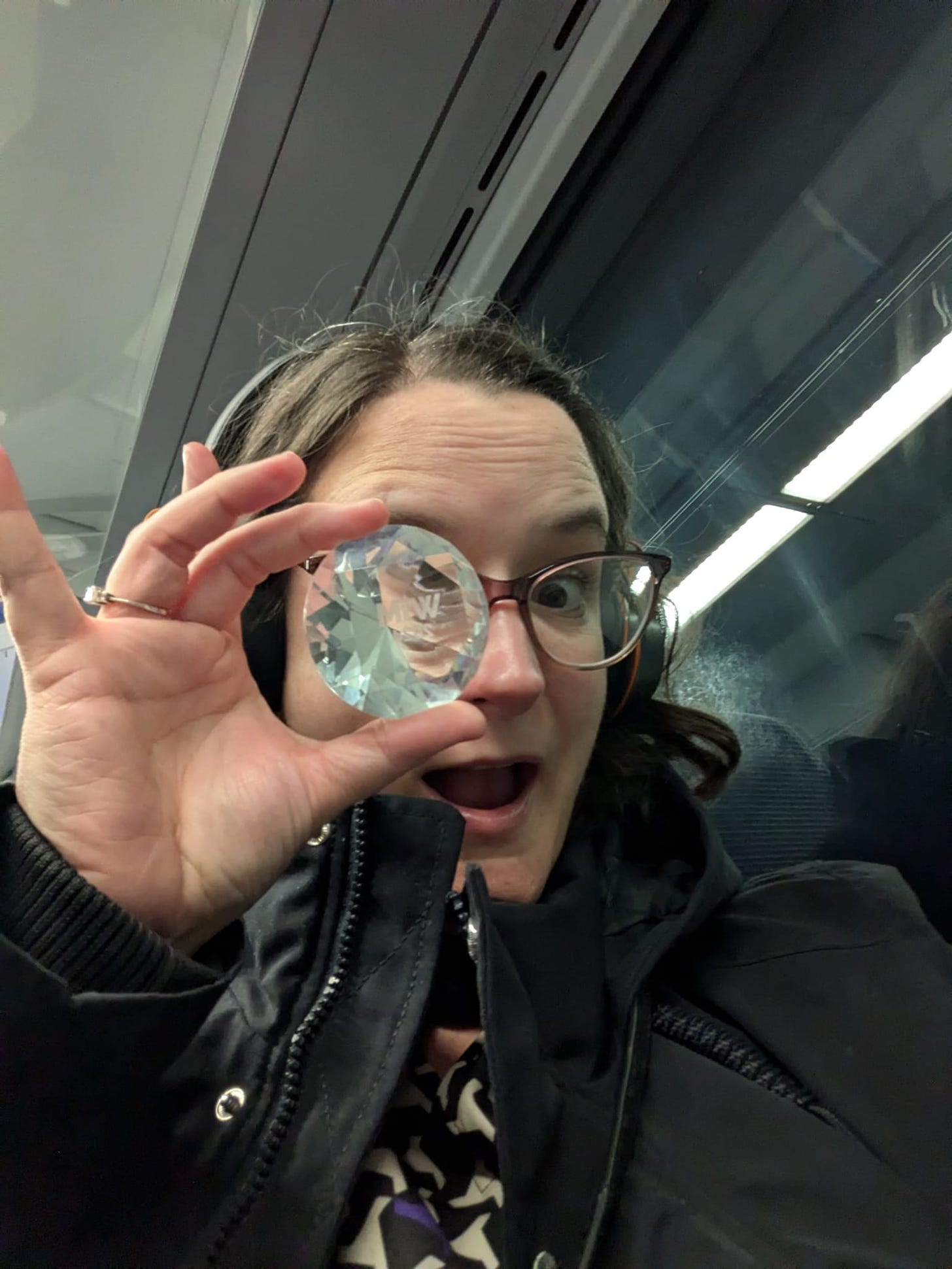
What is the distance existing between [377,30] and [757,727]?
3.34ft

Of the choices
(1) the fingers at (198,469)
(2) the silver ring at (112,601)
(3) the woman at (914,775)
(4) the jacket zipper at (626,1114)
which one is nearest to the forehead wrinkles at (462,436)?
(1) the fingers at (198,469)

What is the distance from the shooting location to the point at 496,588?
0.77 metres

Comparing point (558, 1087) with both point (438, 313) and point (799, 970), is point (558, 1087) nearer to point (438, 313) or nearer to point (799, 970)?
point (799, 970)

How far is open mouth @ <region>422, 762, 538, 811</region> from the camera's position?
0.82 m

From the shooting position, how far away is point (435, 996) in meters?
0.68

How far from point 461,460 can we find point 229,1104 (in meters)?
0.61

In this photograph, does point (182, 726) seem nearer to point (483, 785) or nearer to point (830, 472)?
point (483, 785)

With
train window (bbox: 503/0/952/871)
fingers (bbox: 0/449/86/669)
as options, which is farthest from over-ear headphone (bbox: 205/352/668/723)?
fingers (bbox: 0/449/86/669)

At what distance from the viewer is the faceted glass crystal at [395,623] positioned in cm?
60

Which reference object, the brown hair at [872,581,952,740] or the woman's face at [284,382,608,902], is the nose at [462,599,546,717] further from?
the brown hair at [872,581,952,740]

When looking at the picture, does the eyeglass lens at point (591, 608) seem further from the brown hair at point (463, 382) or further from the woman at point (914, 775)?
the woman at point (914, 775)

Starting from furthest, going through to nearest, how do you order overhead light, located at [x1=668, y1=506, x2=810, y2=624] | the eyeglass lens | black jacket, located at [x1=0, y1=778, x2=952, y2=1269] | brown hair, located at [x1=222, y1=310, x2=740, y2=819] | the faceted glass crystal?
overhead light, located at [x1=668, y1=506, x2=810, y2=624] → brown hair, located at [x1=222, y1=310, x2=740, y2=819] → the eyeglass lens → the faceted glass crystal → black jacket, located at [x1=0, y1=778, x2=952, y2=1269]

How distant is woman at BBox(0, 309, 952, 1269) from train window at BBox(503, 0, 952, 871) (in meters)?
0.31

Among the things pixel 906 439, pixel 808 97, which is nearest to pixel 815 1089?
pixel 906 439
